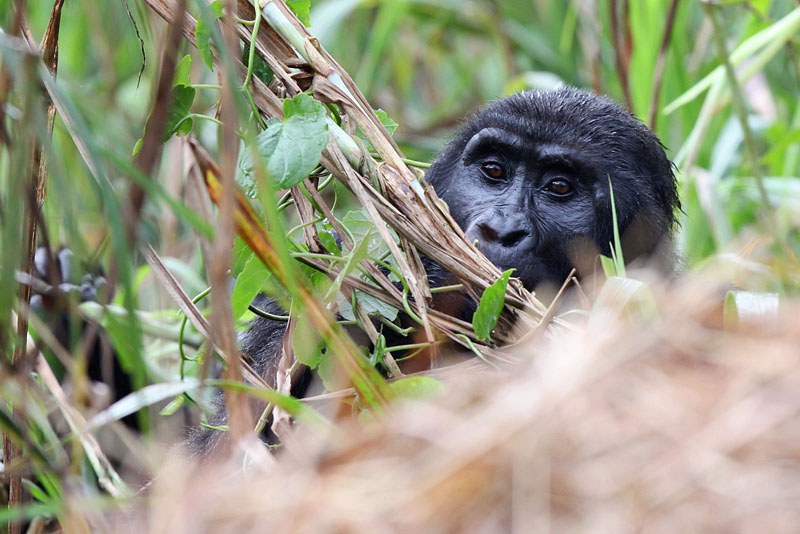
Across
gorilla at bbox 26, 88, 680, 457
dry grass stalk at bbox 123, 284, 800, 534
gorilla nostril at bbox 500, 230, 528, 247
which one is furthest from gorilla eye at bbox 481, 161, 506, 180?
dry grass stalk at bbox 123, 284, 800, 534

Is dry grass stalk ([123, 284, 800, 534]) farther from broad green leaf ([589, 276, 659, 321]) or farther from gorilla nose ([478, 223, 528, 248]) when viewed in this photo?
gorilla nose ([478, 223, 528, 248])

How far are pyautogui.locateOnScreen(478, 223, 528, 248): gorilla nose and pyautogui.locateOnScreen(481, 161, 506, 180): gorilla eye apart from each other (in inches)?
13.4

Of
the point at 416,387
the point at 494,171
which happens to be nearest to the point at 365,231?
the point at 416,387

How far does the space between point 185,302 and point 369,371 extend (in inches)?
16.6

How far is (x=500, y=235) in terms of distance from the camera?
2035 millimetres

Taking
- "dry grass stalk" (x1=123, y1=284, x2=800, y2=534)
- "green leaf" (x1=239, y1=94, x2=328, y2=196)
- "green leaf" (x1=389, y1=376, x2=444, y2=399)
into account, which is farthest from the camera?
"green leaf" (x1=239, y1=94, x2=328, y2=196)

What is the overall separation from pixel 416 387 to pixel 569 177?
131 cm

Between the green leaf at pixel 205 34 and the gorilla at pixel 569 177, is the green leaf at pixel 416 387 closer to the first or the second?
the green leaf at pixel 205 34

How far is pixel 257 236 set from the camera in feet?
3.52

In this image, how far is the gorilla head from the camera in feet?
7.43

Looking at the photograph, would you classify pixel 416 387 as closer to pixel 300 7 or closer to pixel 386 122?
pixel 386 122

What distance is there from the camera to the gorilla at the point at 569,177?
2254 mm

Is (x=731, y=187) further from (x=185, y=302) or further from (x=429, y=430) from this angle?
(x=429, y=430)

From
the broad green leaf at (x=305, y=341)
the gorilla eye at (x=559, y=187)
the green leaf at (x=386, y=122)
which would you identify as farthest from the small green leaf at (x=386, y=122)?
the gorilla eye at (x=559, y=187)
